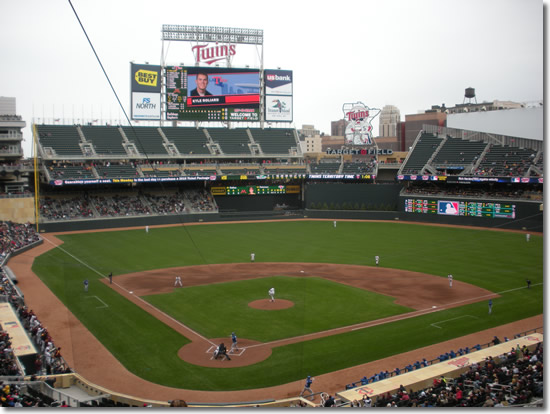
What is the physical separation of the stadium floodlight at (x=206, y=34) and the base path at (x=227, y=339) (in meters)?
33.2

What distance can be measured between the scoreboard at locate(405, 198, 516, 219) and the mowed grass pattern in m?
26.4

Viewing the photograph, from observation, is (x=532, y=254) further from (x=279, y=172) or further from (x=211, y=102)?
(x=211, y=102)

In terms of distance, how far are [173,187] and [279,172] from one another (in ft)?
41.7

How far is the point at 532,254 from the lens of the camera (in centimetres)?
3588

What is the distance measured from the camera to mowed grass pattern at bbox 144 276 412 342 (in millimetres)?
20969

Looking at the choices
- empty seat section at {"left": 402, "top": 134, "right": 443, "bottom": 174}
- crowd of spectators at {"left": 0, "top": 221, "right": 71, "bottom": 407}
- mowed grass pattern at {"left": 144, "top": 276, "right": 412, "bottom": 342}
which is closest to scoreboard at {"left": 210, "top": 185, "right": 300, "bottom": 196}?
empty seat section at {"left": 402, "top": 134, "right": 443, "bottom": 174}

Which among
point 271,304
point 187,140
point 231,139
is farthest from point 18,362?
point 231,139

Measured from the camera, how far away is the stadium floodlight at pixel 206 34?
60844mm

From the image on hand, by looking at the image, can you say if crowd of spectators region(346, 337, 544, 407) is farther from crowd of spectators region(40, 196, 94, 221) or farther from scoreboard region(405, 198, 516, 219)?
crowd of spectators region(40, 196, 94, 221)

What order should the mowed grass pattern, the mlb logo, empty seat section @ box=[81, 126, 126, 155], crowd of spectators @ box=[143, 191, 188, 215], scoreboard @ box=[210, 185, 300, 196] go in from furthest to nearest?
1. scoreboard @ box=[210, 185, 300, 196]
2. empty seat section @ box=[81, 126, 126, 155]
3. crowd of spectators @ box=[143, 191, 188, 215]
4. the mlb logo
5. the mowed grass pattern

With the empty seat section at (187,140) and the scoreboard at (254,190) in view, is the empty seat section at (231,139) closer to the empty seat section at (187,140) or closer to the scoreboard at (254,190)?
the empty seat section at (187,140)

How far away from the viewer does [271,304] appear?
79.7 ft

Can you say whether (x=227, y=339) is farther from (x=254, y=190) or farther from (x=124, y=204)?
(x=254, y=190)

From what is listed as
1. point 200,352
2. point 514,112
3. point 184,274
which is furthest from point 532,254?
point 200,352
